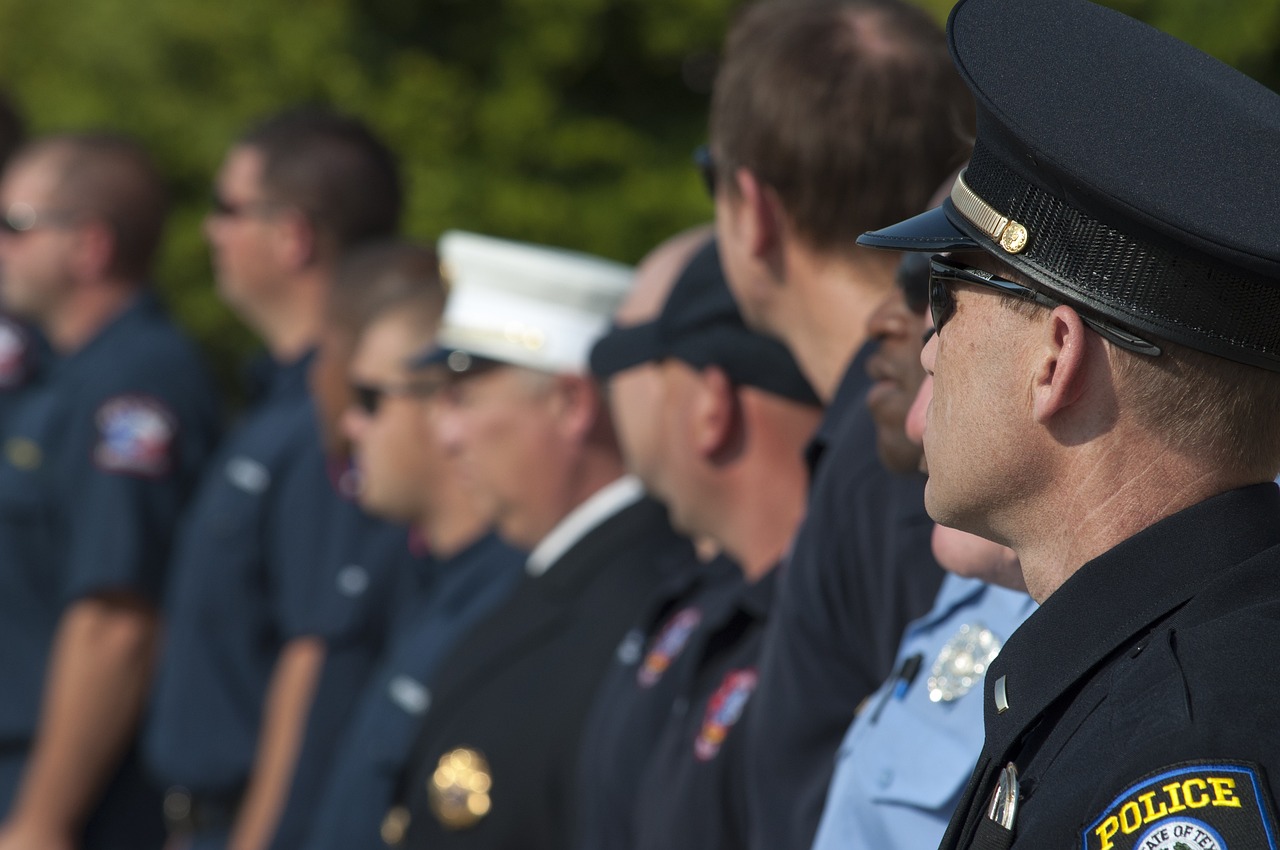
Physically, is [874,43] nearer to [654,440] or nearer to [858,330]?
[858,330]

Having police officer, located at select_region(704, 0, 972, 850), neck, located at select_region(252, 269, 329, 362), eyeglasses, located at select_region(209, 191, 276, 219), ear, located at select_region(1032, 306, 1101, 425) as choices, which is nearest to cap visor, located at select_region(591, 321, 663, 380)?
police officer, located at select_region(704, 0, 972, 850)

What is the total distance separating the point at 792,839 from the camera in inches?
104

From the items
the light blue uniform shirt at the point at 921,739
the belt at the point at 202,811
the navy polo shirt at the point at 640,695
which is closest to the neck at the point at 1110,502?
the light blue uniform shirt at the point at 921,739

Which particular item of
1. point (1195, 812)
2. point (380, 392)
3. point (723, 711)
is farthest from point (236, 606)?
point (1195, 812)

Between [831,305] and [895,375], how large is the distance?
0.49 meters

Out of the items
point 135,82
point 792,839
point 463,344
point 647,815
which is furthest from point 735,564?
point 135,82

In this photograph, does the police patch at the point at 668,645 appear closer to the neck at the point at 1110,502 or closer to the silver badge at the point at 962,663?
the silver badge at the point at 962,663

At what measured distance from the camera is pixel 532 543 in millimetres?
4414

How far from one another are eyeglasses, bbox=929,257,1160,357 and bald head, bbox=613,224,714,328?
69.4 inches

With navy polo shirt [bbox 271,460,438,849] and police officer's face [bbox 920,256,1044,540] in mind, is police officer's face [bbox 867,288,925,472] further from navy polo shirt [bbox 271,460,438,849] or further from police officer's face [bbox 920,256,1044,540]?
navy polo shirt [bbox 271,460,438,849]

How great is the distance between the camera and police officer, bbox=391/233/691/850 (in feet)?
12.4

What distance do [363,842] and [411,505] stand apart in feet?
3.21

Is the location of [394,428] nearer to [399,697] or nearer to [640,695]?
[399,697]

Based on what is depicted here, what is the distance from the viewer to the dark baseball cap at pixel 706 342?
3.29m
